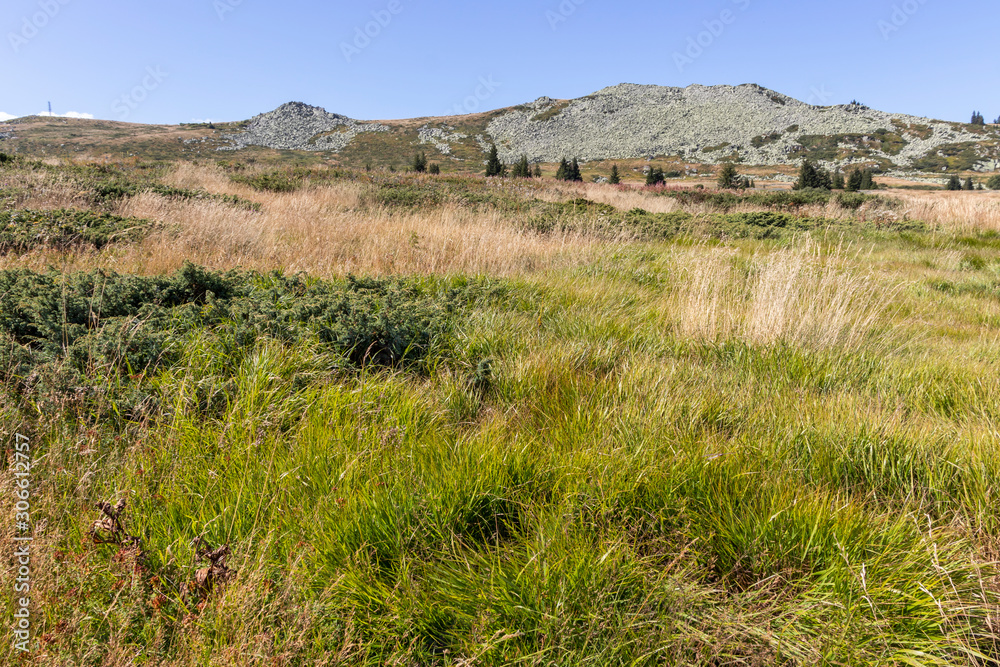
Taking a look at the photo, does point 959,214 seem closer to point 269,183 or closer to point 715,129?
point 269,183

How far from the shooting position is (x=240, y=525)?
1684 millimetres

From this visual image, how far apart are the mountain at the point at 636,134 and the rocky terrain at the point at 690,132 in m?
0.19

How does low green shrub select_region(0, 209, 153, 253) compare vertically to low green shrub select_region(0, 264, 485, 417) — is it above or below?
above

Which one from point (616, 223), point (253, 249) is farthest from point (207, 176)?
point (616, 223)

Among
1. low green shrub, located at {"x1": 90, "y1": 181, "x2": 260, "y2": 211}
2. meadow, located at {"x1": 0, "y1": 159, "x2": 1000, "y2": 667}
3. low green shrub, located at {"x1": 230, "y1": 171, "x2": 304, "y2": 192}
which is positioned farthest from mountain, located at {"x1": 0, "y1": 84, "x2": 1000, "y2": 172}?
meadow, located at {"x1": 0, "y1": 159, "x2": 1000, "y2": 667}

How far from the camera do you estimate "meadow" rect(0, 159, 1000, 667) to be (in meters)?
1.36

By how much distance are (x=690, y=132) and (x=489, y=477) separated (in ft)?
309

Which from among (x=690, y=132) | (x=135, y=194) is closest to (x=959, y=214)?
(x=135, y=194)

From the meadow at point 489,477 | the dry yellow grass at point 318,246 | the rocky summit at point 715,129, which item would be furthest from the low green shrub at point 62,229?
the rocky summit at point 715,129

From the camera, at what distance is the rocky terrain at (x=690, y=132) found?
69438 mm

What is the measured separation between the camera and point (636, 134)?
84.4 m

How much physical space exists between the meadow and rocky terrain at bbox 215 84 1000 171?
2984 inches

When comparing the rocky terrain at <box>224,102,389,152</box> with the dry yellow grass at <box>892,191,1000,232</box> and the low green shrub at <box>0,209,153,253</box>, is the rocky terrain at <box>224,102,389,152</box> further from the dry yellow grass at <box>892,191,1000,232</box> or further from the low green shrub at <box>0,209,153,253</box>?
the low green shrub at <box>0,209,153,253</box>

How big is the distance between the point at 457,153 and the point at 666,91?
182 feet
